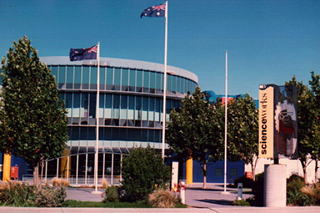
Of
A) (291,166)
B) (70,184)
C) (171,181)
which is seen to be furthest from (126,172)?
(291,166)

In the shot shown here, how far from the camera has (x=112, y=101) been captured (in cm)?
5191

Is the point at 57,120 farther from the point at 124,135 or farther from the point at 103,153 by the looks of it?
the point at 124,135

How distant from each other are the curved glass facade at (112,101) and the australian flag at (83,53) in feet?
57.3

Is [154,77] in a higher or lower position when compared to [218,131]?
higher

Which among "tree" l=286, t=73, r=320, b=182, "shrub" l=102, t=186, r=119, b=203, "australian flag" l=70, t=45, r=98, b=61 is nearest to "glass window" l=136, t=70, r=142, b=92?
"australian flag" l=70, t=45, r=98, b=61

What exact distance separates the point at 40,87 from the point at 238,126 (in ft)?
61.3

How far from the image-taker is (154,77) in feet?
176

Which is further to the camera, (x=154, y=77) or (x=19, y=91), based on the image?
(x=154, y=77)

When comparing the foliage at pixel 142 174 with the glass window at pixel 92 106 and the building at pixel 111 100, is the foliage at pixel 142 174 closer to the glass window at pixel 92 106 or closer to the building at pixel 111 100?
the building at pixel 111 100

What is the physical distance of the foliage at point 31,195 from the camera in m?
19.9

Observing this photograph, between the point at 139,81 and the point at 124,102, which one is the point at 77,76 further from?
the point at 139,81

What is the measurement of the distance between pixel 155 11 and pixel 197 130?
49.4ft

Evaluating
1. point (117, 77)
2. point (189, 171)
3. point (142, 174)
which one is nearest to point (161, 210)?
point (142, 174)

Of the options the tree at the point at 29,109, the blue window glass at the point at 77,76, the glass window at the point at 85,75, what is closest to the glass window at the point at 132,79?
the glass window at the point at 85,75
